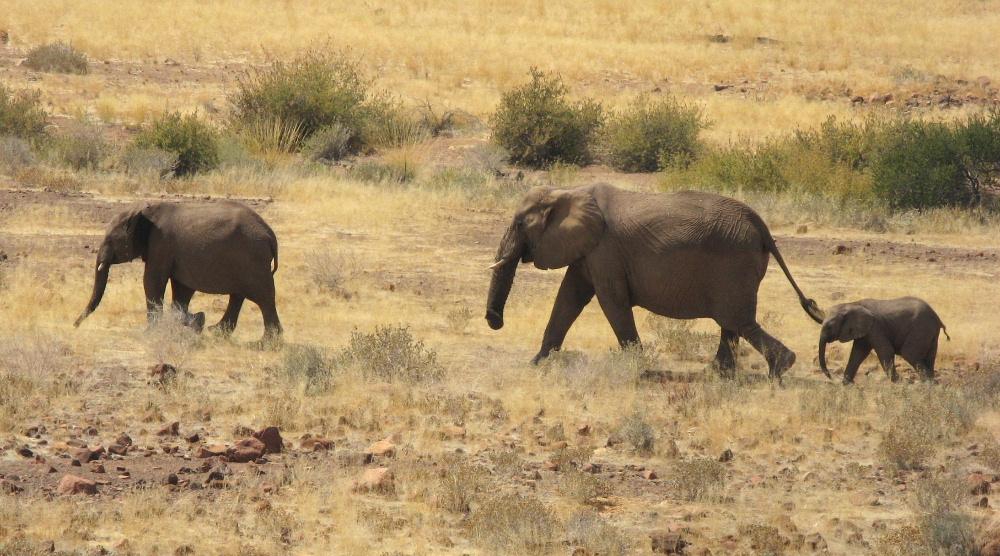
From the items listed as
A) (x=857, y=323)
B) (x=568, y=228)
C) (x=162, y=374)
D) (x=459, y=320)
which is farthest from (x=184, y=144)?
(x=857, y=323)

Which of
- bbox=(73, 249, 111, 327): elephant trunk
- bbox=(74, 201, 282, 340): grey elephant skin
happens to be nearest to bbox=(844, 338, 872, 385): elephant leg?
bbox=(74, 201, 282, 340): grey elephant skin

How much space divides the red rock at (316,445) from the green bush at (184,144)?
15768 mm

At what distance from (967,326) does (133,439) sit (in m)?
9.24

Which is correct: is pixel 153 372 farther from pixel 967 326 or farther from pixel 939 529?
pixel 967 326

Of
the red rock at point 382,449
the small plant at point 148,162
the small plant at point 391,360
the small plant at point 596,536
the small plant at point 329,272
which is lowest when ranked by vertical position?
the small plant at point 148,162

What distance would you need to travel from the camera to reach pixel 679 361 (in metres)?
13.8

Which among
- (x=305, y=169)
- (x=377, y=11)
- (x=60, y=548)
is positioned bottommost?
(x=377, y=11)

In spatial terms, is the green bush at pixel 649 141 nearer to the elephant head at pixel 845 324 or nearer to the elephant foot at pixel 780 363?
the elephant head at pixel 845 324

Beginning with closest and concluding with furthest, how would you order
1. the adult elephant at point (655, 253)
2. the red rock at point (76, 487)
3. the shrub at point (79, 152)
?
the red rock at point (76, 487) → the adult elephant at point (655, 253) → the shrub at point (79, 152)

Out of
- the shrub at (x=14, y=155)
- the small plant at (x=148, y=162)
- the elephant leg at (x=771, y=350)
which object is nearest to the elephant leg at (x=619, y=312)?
the elephant leg at (x=771, y=350)

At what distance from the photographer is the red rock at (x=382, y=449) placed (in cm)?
961

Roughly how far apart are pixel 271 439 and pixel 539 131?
69.4 ft

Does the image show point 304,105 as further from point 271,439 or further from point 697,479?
point 697,479

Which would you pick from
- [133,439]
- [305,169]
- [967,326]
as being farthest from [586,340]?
[305,169]
